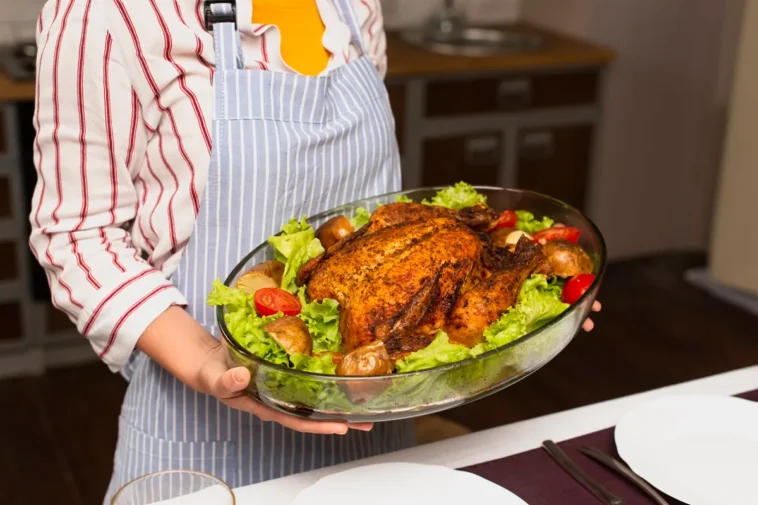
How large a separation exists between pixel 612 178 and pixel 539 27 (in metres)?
0.67

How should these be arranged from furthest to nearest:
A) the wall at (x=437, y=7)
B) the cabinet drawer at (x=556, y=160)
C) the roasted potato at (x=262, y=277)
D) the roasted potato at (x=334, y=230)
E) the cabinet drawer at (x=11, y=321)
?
the wall at (x=437, y=7) → the cabinet drawer at (x=556, y=160) → the cabinet drawer at (x=11, y=321) → the roasted potato at (x=334, y=230) → the roasted potato at (x=262, y=277)

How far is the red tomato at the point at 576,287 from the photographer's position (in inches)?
42.6

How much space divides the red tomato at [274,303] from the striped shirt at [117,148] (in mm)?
175

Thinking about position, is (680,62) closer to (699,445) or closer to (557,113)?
(557,113)

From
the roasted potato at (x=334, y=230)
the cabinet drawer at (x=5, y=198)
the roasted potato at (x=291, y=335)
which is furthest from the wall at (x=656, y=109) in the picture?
the roasted potato at (x=291, y=335)

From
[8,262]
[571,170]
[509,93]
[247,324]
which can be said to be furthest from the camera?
[571,170]

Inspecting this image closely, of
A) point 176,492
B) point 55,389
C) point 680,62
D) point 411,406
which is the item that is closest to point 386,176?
point 411,406

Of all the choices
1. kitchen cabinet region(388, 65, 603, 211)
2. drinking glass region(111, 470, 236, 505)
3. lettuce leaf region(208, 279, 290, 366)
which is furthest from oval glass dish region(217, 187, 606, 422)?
kitchen cabinet region(388, 65, 603, 211)

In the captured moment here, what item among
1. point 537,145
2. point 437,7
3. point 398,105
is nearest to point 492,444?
point 398,105

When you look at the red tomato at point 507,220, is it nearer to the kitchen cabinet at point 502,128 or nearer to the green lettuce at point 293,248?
the green lettuce at point 293,248

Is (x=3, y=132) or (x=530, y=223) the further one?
(x=3, y=132)

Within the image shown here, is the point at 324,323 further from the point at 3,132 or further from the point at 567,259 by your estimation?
the point at 3,132

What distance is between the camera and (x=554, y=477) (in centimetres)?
108

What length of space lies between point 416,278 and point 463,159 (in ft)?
7.39
